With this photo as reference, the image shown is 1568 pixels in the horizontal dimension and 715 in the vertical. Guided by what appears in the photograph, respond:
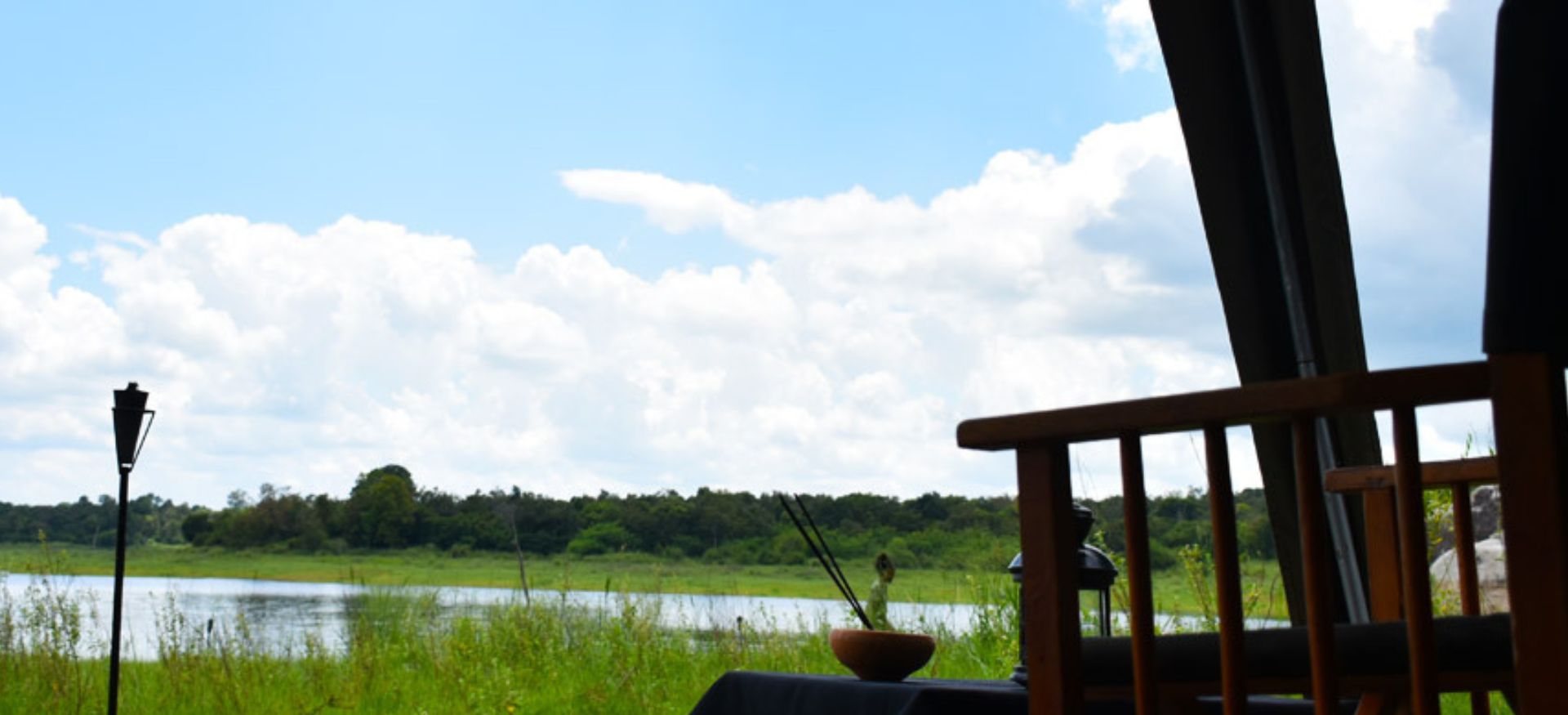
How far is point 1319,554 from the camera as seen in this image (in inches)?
45.3

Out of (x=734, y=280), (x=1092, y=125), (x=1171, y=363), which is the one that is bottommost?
(x=1171, y=363)

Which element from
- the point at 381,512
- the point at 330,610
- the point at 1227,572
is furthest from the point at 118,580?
the point at 381,512

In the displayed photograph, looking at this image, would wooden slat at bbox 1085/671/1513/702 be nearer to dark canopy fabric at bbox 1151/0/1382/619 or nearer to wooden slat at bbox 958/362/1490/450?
wooden slat at bbox 958/362/1490/450

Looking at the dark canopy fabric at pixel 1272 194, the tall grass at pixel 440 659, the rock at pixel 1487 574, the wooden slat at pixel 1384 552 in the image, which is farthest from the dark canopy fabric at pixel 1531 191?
the rock at pixel 1487 574

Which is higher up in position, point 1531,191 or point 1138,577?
point 1531,191

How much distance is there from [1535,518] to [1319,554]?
18cm

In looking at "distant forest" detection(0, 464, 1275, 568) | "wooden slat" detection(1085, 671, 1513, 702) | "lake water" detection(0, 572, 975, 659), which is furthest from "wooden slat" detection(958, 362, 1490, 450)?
"lake water" detection(0, 572, 975, 659)

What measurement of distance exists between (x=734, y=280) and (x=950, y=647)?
2762cm

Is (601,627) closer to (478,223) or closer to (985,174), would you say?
(985,174)

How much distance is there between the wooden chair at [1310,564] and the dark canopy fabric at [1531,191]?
0.03 m

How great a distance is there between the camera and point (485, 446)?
30266 millimetres

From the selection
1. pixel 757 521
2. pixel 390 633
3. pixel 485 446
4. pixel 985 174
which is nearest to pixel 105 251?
pixel 485 446

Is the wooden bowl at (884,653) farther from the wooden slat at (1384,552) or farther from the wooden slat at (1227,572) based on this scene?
the wooden slat at (1384,552)

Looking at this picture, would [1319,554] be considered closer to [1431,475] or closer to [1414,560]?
[1414,560]
